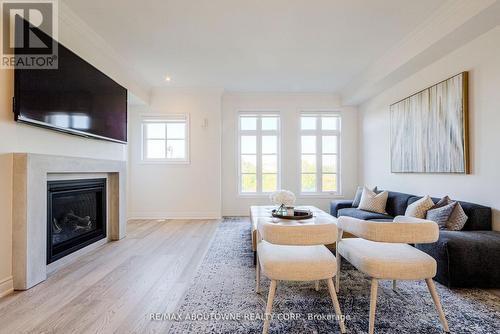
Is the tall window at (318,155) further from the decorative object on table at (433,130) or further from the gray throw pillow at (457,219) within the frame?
the gray throw pillow at (457,219)

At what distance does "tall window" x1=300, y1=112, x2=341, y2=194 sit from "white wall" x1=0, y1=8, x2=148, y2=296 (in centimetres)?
414

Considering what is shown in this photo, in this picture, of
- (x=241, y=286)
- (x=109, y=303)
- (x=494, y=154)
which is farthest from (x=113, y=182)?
(x=494, y=154)

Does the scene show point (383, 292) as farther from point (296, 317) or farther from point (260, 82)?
point (260, 82)

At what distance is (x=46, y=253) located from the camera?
2.51 m

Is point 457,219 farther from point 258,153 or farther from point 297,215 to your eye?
point 258,153

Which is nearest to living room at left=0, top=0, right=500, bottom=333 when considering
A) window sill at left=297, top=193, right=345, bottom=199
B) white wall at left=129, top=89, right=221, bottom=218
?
white wall at left=129, top=89, right=221, bottom=218

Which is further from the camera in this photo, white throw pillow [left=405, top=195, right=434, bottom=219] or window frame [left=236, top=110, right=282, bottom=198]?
window frame [left=236, top=110, right=282, bottom=198]

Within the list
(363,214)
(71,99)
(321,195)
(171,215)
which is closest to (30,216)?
(71,99)

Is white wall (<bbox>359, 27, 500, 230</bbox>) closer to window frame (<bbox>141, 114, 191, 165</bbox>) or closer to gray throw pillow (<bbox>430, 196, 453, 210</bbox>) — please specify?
gray throw pillow (<bbox>430, 196, 453, 210</bbox>)

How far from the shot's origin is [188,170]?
543 centimetres

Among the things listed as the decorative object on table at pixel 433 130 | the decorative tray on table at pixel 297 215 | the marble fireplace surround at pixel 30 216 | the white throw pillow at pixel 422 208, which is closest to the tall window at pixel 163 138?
the marble fireplace surround at pixel 30 216

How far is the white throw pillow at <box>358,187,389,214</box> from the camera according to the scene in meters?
3.95

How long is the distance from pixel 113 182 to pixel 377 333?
377 cm

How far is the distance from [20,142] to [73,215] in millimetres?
1188
